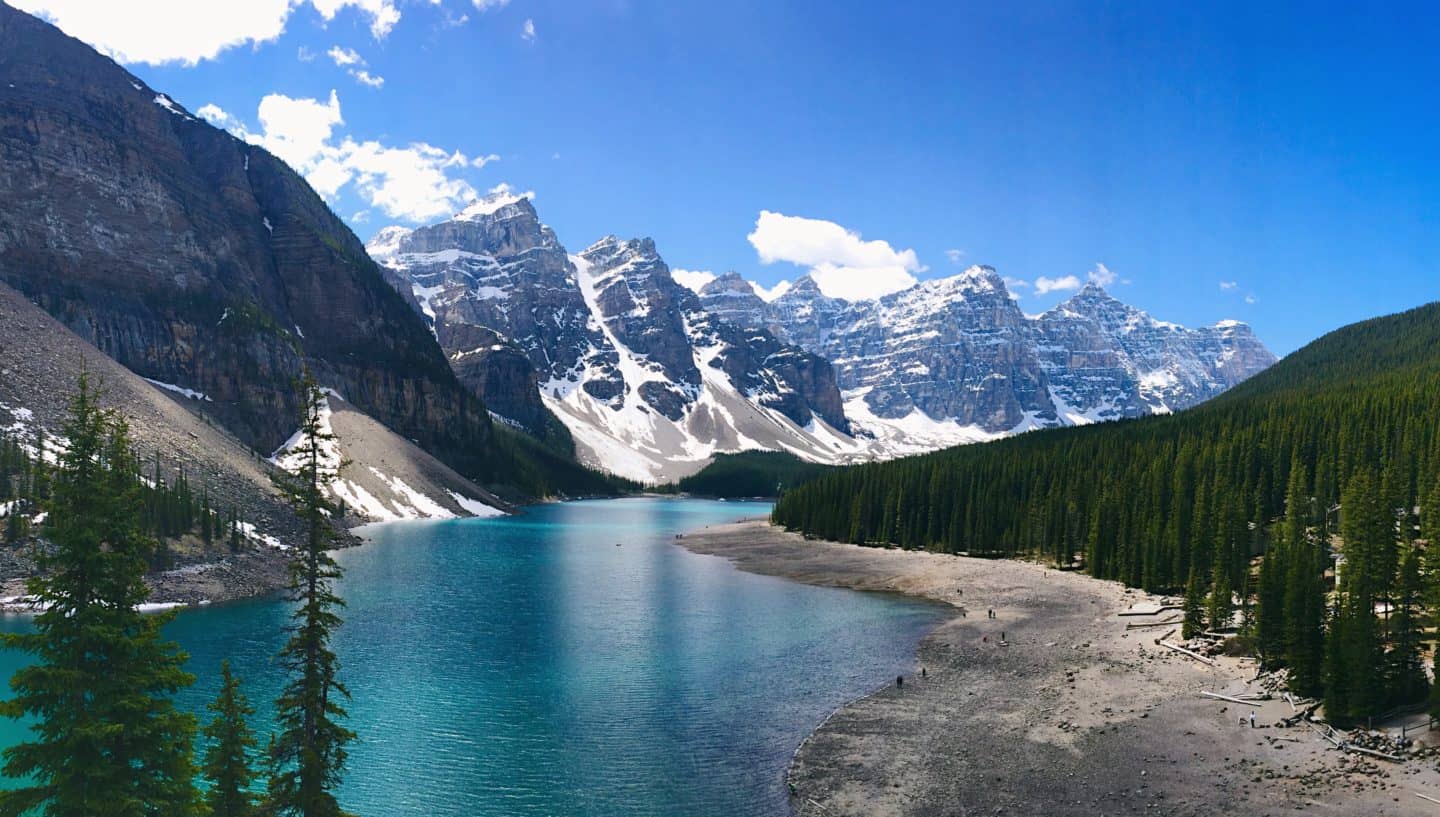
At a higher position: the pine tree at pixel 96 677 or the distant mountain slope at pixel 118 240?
the distant mountain slope at pixel 118 240

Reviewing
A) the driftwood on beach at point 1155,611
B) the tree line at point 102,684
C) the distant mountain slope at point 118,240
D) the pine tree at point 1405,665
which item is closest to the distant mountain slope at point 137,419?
the distant mountain slope at point 118,240

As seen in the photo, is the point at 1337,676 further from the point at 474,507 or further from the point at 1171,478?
the point at 474,507

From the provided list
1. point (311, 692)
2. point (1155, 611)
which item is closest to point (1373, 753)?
point (1155, 611)

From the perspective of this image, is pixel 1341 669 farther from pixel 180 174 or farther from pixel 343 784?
pixel 180 174

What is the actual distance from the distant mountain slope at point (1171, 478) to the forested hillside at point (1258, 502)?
28cm

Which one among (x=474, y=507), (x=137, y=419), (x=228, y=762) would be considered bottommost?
(x=474, y=507)

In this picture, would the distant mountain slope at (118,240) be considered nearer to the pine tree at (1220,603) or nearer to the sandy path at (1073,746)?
the sandy path at (1073,746)

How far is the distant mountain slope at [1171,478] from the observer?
7756cm

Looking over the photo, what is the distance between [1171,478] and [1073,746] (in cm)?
6819

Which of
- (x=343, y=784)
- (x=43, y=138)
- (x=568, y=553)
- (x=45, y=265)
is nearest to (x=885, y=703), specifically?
(x=343, y=784)

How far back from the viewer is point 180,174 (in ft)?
654

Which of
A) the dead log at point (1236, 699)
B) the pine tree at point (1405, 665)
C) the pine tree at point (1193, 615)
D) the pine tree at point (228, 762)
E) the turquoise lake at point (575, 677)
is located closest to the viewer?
the pine tree at point (228, 762)

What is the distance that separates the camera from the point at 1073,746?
1409 inches

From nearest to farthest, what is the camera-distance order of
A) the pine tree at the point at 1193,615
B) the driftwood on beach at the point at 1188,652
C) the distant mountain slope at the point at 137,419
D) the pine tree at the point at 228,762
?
the pine tree at the point at 228,762
the driftwood on beach at the point at 1188,652
the pine tree at the point at 1193,615
the distant mountain slope at the point at 137,419
